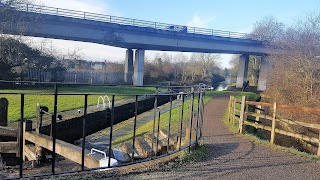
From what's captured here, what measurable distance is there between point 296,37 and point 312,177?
23466 mm

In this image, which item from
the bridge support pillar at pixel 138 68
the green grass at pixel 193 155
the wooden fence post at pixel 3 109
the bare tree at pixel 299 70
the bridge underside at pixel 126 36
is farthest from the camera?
the bridge support pillar at pixel 138 68

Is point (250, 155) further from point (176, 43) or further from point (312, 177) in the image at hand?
point (176, 43)

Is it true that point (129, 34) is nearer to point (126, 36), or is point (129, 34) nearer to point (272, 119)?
point (126, 36)

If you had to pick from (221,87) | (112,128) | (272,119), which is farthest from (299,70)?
(221,87)

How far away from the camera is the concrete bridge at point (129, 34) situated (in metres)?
27.1

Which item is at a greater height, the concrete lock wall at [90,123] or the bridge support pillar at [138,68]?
the bridge support pillar at [138,68]

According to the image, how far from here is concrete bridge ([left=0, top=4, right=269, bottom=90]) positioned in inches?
1068

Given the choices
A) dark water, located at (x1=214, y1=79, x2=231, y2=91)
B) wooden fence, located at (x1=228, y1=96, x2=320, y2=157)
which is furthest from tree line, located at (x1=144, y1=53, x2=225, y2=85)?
wooden fence, located at (x1=228, y1=96, x2=320, y2=157)

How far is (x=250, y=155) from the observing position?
768cm

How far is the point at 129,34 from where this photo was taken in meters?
35.5

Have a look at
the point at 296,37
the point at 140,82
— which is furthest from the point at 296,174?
the point at 140,82

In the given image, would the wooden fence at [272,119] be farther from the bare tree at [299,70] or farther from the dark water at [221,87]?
the dark water at [221,87]

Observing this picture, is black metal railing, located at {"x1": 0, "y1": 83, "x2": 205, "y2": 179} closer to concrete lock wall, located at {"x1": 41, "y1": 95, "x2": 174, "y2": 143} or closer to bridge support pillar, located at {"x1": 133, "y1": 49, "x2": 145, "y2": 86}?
concrete lock wall, located at {"x1": 41, "y1": 95, "x2": 174, "y2": 143}

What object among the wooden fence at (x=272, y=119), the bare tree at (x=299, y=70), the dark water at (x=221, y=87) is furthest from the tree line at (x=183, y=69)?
the wooden fence at (x=272, y=119)
